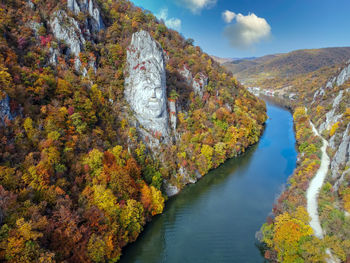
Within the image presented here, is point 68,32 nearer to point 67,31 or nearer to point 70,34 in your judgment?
point 67,31

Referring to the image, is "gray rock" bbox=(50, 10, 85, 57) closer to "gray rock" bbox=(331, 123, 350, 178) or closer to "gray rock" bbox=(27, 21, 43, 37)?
"gray rock" bbox=(27, 21, 43, 37)

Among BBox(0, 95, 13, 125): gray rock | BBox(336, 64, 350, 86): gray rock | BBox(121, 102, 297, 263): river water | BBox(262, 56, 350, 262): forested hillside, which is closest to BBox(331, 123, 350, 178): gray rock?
BBox(262, 56, 350, 262): forested hillside

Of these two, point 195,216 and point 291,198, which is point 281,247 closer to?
point 291,198

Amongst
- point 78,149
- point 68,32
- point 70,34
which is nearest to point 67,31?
point 68,32

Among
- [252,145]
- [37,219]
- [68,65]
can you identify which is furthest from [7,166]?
[252,145]

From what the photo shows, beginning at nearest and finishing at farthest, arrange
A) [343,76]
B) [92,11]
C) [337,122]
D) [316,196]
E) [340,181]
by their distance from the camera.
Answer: [340,181], [316,196], [92,11], [337,122], [343,76]

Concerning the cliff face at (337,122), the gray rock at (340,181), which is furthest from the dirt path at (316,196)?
the gray rock at (340,181)

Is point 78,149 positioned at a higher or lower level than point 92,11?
lower

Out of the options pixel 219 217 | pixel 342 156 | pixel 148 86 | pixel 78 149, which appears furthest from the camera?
pixel 148 86
